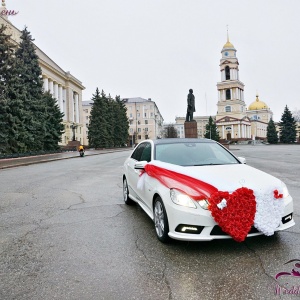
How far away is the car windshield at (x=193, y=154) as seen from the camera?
17.3 ft

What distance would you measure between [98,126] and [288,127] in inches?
2064

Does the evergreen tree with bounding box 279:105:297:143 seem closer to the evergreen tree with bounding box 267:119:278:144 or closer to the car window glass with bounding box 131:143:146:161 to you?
the evergreen tree with bounding box 267:119:278:144

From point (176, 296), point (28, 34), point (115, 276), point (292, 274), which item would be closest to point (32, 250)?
point (115, 276)

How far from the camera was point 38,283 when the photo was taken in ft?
10.5

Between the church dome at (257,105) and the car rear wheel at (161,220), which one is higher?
the church dome at (257,105)

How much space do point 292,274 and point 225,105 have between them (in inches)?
4981

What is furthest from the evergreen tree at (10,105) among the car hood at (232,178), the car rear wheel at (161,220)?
the car hood at (232,178)

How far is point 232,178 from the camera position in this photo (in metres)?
4.13

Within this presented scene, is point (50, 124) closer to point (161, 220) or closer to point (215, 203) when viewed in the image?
point (161, 220)

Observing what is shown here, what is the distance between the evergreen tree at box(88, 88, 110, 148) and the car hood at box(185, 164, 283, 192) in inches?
2363

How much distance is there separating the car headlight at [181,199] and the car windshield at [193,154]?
1188 millimetres

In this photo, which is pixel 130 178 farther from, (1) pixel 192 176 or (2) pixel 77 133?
(2) pixel 77 133

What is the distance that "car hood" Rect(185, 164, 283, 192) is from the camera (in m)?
3.90

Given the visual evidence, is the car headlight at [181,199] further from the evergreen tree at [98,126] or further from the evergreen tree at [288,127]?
the evergreen tree at [288,127]
